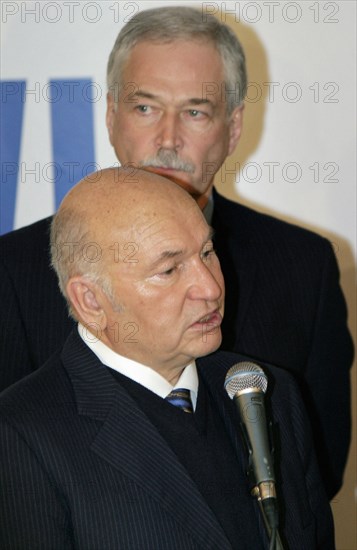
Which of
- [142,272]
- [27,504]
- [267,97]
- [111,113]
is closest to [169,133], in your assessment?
[111,113]

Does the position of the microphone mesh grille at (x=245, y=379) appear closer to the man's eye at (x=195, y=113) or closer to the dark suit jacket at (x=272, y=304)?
the dark suit jacket at (x=272, y=304)

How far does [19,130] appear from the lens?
10.8 feet

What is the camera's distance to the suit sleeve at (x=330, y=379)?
9.38ft

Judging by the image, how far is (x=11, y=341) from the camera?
8.44 ft

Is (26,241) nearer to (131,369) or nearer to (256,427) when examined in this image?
(131,369)

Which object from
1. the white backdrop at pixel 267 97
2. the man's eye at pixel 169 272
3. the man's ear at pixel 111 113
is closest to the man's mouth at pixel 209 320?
the man's eye at pixel 169 272

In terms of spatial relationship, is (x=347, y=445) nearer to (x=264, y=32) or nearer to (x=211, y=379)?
Result: (x=211, y=379)

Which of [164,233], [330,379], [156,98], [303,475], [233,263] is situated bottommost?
[330,379]

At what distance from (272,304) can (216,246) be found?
23cm

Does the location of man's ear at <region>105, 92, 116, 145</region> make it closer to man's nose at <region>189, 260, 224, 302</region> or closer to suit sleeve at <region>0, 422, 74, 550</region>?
man's nose at <region>189, 260, 224, 302</region>

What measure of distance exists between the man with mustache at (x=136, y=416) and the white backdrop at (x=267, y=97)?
46.7 inches

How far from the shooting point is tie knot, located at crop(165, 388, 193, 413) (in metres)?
2.13

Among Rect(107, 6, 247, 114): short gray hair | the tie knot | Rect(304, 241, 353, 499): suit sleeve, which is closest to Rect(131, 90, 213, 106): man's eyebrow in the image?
Rect(107, 6, 247, 114): short gray hair

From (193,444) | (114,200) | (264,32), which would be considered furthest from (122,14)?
(193,444)
